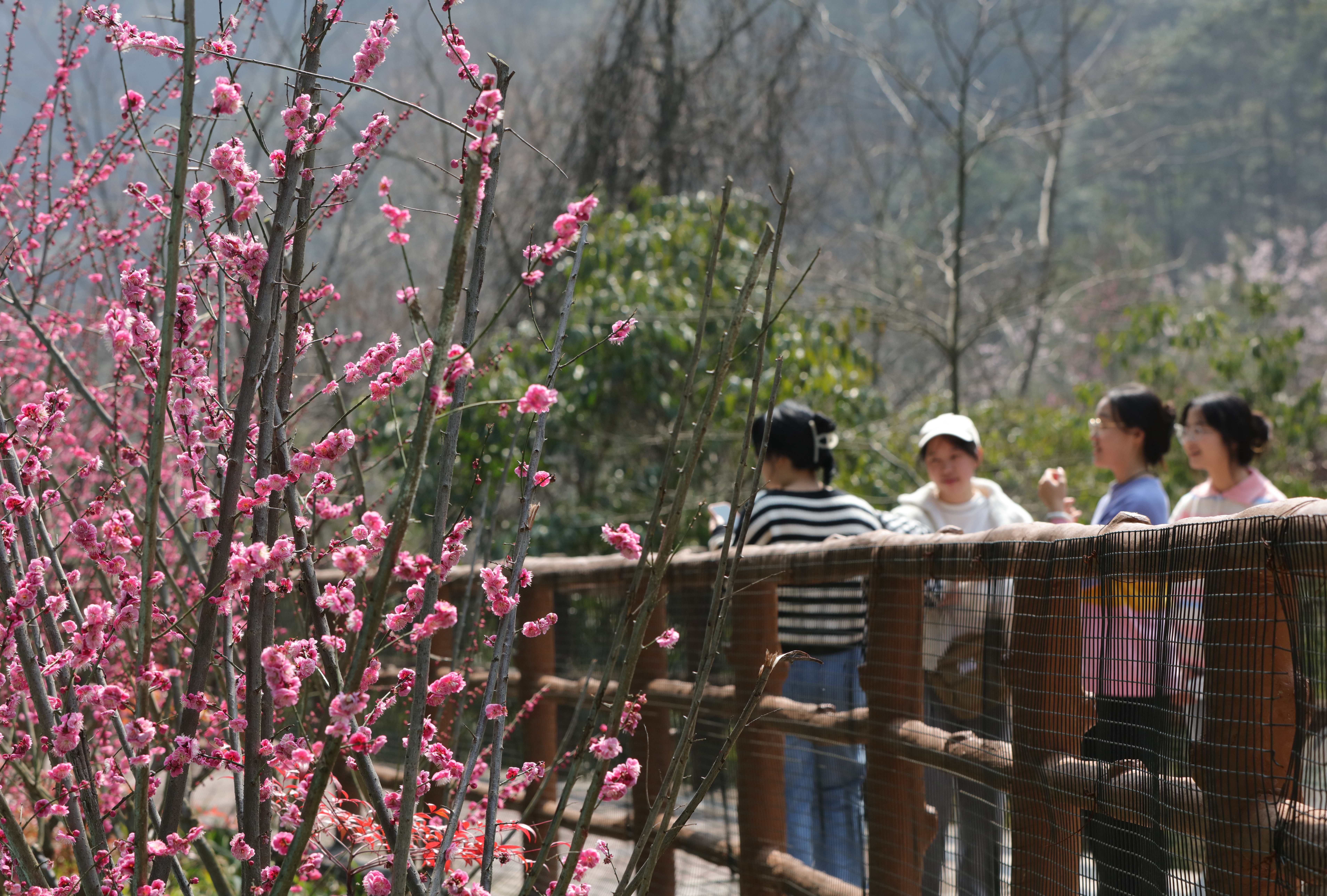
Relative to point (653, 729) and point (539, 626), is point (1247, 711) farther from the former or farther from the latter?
point (653, 729)

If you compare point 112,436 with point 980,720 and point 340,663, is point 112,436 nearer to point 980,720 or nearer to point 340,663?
point 340,663

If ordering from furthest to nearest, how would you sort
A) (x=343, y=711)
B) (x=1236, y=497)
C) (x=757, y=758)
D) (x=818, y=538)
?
(x=1236, y=497) → (x=818, y=538) → (x=757, y=758) → (x=343, y=711)

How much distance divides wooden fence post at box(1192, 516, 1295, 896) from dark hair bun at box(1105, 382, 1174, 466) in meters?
2.38

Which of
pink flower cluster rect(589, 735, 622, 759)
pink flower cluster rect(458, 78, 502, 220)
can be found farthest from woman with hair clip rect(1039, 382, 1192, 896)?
pink flower cluster rect(458, 78, 502, 220)

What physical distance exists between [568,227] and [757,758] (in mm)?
2068

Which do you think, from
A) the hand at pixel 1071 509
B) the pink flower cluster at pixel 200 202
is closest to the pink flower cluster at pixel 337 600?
the pink flower cluster at pixel 200 202

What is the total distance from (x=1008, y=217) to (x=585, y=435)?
23642mm

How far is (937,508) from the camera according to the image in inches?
166

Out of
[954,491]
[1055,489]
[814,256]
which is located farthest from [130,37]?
[1055,489]

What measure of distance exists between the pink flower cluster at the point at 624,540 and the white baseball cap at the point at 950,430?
8.51 feet

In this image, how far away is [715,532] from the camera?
14.5ft

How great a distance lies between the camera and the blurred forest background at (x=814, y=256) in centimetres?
745

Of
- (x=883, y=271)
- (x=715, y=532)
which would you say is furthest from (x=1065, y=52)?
(x=715, y=532)

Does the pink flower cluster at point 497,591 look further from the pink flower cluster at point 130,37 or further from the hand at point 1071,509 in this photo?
the hand at point 1071,509
